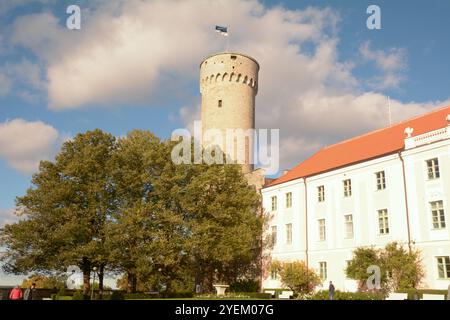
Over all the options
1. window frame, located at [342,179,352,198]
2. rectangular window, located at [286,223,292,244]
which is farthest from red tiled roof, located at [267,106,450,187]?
rectangular window, located at [286,223,292,244]

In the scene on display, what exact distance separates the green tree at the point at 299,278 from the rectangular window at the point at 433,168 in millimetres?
12637

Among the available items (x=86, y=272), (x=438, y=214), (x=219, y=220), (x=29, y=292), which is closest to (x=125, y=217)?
(x=86, y=272)

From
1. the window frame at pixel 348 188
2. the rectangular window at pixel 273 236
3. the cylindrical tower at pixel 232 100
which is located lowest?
the rectangular window at pixel 273 236

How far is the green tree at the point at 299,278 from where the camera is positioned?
35.8 metres

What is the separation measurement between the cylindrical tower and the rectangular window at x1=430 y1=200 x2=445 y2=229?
82.6ft

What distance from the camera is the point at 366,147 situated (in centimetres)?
3838

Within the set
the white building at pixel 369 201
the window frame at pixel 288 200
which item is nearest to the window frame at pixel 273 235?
the white building at pixel 369 201

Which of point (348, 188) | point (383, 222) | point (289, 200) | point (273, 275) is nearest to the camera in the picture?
point (383, 222)

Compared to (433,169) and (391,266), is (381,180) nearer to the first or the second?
(433,169)

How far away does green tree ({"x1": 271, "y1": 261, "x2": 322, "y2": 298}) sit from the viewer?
3584 cm

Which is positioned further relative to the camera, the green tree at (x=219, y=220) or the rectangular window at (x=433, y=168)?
the green tree at (x=219, y=220)

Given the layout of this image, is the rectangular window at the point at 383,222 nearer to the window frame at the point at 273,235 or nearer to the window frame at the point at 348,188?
the window frame at the point at 348,188

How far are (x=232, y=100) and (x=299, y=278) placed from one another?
24.5m
